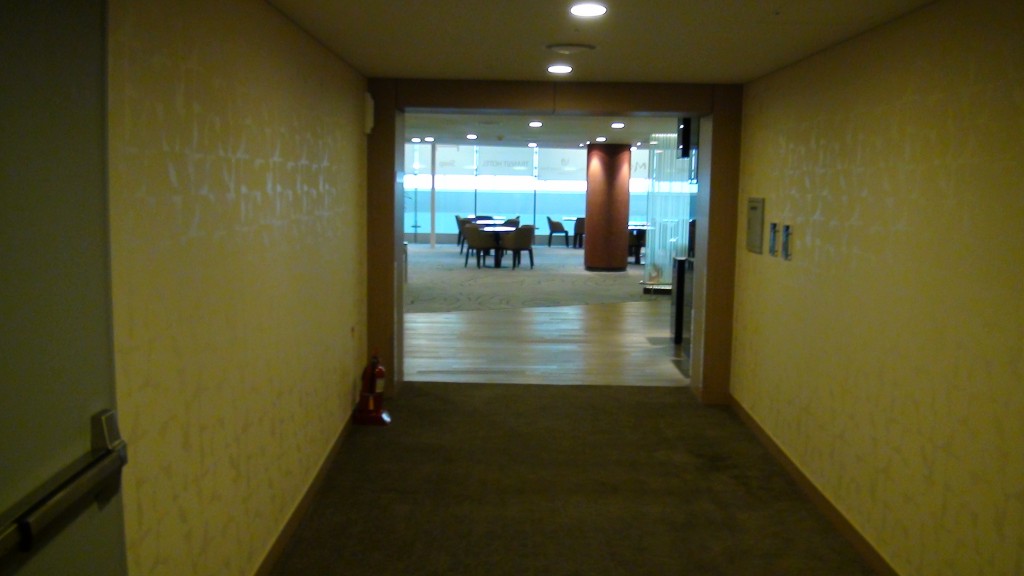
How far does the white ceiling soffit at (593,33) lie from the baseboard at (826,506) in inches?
86.1

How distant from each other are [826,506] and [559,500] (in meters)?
1.29

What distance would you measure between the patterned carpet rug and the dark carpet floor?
4997mm

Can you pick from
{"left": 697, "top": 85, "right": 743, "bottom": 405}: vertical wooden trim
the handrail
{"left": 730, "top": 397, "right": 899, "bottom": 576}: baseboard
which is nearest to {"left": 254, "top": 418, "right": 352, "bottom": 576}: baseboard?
the handrail

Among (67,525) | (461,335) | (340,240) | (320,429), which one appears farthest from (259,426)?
(461,335)

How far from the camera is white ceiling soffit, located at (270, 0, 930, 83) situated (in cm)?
345

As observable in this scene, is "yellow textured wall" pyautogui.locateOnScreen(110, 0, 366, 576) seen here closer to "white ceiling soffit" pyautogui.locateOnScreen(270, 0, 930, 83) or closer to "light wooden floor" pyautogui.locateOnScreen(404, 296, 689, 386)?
"white ceiling soffit" pyautogui.locateOnScreen(270, 0, 930, 83)

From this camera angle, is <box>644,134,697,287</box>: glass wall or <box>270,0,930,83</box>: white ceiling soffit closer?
<box>270,0,930,83</box>: white ceiling soffit

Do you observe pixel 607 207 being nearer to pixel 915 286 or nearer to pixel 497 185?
pixel 497 185

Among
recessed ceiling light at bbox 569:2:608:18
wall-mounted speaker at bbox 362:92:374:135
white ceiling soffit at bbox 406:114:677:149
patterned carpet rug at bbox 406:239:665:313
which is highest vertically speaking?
white ceiling soffit at bbox 406:114:677:149

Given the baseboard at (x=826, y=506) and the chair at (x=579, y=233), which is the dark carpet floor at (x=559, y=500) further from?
the chair at (x=579, y=233)

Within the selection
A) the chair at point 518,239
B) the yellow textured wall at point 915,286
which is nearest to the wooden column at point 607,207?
the chair at point 518,239

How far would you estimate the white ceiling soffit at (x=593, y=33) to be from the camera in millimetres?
3445

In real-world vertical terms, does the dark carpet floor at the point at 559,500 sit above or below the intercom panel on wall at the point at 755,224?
below

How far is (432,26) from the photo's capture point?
Answer: 3963mm
